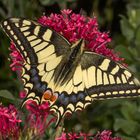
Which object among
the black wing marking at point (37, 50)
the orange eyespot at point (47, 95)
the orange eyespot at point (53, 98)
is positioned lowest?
the orange eyespot at point (53, 98)

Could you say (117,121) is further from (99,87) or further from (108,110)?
Answer: (99,87)

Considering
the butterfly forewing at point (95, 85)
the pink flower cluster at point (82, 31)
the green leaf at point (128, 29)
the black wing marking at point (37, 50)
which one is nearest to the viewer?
the butterfly forewing at point (95, 85)

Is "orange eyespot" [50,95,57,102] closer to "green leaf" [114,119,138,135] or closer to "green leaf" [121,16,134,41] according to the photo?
"green leaf" [114,119,138,135]

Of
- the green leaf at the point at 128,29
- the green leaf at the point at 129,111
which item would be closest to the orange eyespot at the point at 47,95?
the green leaf at the point at 129,111

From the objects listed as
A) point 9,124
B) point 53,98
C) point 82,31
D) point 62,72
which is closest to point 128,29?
point 82,31

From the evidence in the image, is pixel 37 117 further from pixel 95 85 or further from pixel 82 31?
pixel 82 31

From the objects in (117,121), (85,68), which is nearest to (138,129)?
(117,121)

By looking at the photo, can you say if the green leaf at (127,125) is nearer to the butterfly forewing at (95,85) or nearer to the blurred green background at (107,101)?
the blurred green background at (107,101)
